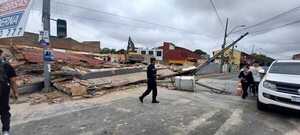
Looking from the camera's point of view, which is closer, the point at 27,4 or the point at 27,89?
the point at 27,4

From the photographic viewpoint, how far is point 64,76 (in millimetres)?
11906

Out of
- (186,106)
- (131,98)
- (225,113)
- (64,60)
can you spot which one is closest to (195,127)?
(225,113)

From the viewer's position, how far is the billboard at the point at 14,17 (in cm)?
854

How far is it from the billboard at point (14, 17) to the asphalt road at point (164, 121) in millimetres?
3090

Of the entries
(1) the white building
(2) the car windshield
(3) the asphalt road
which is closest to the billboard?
(3) the asphalt road

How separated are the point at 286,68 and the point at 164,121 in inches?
187

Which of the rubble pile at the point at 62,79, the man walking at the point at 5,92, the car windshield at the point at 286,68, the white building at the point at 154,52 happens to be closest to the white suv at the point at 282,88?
the car windshield at the point at 286,68

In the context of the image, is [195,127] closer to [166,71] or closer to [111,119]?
[111,119]

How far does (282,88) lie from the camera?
7172 mm

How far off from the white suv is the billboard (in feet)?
26.1

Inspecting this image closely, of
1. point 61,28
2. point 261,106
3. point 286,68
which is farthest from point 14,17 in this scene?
point 286,68

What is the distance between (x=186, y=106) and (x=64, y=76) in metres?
6.24

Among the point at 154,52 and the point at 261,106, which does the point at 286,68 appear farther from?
the point at 154,52

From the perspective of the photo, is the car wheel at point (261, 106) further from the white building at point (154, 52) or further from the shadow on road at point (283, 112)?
the white building at point (154, 52)
